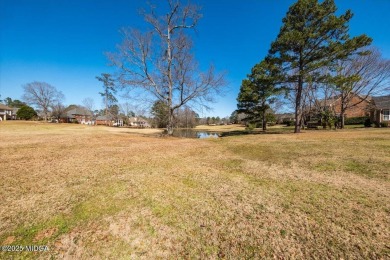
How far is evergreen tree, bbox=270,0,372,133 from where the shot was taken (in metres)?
14.9

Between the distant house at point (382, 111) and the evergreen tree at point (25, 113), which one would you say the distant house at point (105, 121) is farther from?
the distant house at point (382, 111)

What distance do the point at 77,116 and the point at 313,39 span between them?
80.0 metres

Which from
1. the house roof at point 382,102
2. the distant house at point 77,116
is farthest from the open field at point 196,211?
the distant house at point 77,116

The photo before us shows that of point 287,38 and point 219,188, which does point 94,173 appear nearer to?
point 219,188

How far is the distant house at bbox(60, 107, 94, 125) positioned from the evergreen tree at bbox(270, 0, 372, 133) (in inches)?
2947

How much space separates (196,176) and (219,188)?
100 centimetres

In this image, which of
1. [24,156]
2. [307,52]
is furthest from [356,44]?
[24,156]

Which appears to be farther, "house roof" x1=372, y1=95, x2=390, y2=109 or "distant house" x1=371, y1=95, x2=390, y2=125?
"house roof" x1=372, y1=95, x2=390, y2=109

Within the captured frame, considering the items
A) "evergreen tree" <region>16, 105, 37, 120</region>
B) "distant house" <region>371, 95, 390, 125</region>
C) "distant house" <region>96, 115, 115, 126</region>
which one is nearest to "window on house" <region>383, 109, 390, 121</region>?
"distant house" <region>371, 95, 390, 125</region>

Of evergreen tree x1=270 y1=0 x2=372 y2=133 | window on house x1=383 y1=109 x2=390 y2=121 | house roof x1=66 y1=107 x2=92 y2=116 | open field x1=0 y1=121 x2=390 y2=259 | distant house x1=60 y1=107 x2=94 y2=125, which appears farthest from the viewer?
house roof x1=66 y1=107 x2=92 y2=116

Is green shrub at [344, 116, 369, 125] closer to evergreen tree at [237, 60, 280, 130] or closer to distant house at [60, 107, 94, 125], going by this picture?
evergreen tree at [237, 60, 280, 130]

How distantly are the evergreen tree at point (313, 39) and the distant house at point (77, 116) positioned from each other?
246 feet

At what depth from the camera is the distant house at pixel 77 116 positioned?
6656 centimetres

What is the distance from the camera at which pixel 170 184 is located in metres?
4.25
